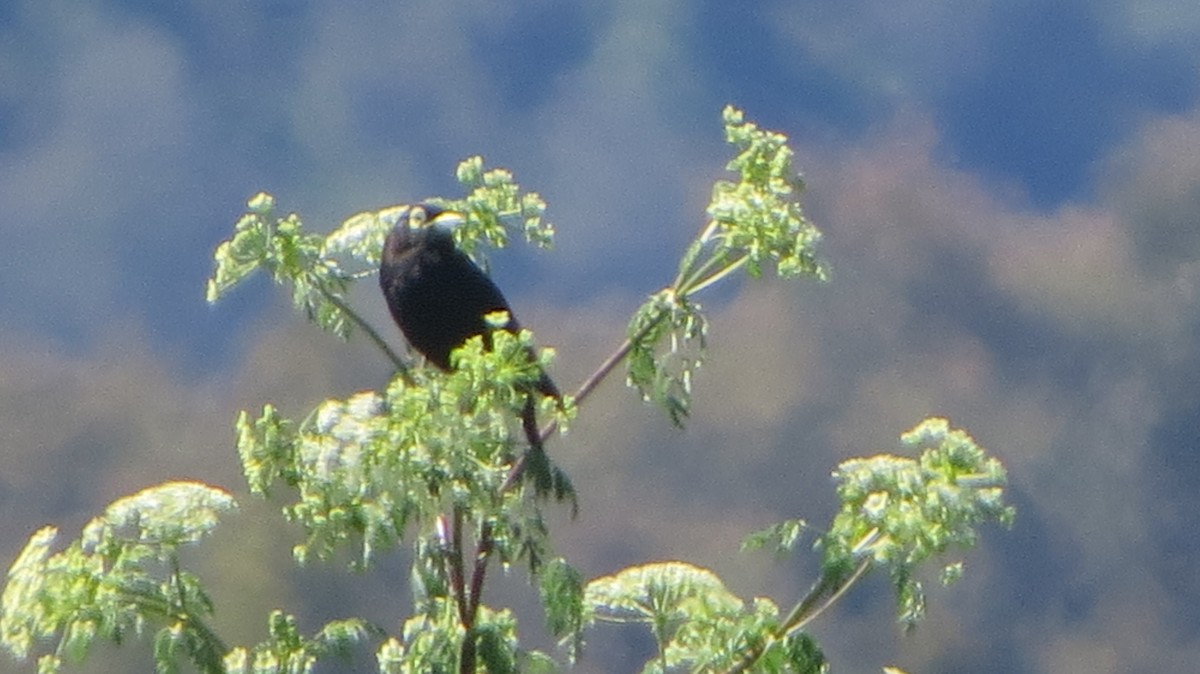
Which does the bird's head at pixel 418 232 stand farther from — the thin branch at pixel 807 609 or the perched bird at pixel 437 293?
the thin branch at pixel 807 609

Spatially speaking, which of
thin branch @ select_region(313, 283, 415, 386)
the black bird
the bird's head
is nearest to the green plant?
thin branch @ select_region(313, 283, 415, 386)

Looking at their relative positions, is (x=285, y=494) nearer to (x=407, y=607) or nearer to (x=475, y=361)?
(x=407, y=607)

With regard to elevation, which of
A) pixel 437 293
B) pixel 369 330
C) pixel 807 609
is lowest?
pixel 807 609

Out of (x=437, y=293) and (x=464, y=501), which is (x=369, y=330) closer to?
(x=464, y=501)

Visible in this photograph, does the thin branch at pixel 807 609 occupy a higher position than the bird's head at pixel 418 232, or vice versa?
the bird's head at pixel 418 232

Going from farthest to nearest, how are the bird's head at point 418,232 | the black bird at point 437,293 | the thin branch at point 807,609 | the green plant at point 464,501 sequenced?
the black bird at point 437,293 → the bird's head at point 418,232 → the thin branch at point 807,609 → the green plant at point 464,501

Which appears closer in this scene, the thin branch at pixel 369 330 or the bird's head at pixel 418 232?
the thin branch at pixel 369 330

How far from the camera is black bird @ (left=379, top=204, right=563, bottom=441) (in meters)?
3.56

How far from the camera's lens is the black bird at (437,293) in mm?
3564

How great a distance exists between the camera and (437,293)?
142 inches

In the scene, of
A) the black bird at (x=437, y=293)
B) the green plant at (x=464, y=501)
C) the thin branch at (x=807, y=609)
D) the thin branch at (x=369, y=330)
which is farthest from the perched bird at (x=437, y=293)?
the thin branch at (x=807, y=609)

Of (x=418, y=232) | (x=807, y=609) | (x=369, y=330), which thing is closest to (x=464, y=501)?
(x=369, y=330)

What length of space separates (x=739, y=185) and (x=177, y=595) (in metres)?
0.90

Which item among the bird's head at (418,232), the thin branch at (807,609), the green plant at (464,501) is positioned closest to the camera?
the green plant at (464,501)
